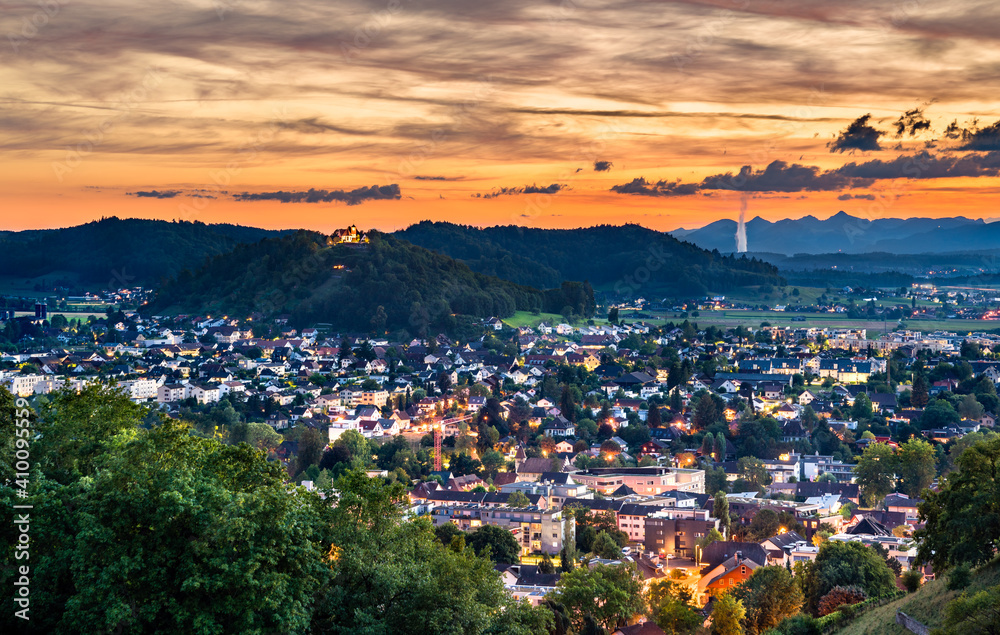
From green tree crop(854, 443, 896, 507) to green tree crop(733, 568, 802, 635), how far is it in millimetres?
20621

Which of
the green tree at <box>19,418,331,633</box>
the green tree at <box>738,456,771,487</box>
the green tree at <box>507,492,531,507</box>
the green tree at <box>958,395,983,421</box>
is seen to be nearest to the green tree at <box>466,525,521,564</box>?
the green tree at <box>507,492,531,507</box>

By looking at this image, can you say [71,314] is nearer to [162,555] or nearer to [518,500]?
[518,500]

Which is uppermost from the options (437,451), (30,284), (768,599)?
(30,284)

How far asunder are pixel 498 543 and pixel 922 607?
16.2m

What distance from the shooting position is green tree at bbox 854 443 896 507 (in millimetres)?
43938

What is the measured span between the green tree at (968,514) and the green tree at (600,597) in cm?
841

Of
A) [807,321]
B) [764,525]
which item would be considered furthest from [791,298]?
[764,525]

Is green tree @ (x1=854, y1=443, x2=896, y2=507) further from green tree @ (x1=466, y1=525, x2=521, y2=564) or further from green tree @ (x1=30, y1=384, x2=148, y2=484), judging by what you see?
green tree @ (x1=30, y1=384, x2=148, y2=484)

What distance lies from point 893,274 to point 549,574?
174m

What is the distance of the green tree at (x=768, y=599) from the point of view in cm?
2397

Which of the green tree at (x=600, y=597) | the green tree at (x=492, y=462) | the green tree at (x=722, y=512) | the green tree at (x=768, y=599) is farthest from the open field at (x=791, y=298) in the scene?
the green tree at (x=600, y=597)

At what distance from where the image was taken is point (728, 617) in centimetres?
2258

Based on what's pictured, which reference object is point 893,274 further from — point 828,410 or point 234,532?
point 234,532

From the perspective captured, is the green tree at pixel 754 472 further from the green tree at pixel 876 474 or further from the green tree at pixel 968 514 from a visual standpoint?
the green tree at pixel 968 514
